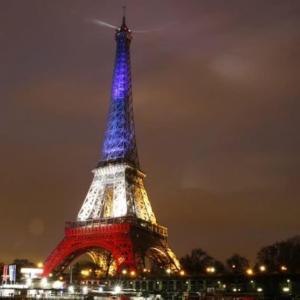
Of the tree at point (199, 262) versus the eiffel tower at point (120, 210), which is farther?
the tree at point (199, 262)

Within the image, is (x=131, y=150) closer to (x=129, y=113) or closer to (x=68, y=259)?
(x=129, y=113)

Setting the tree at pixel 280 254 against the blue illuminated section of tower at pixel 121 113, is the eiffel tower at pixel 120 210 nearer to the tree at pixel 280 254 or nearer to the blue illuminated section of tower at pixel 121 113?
the blue illuminated section of tower at pixel 121 113

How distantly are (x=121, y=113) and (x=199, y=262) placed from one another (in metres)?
36.8

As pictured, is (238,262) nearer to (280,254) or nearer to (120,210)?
(280,254)

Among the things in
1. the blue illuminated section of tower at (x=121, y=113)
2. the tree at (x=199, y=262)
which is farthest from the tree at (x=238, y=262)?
the blue illuminated section of tower at (x=121, y=113)

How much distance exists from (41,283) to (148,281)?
1447 centimetres

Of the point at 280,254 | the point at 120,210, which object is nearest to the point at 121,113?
the point at 120,210

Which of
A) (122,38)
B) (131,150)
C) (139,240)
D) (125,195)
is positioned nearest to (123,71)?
(122,38)

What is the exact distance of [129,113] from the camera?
99.9 meters

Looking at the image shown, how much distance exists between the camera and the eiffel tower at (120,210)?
3228 inches

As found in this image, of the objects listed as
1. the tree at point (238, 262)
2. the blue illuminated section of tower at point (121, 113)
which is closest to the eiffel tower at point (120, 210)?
the blue illuminated section of tower at point (121, 113)

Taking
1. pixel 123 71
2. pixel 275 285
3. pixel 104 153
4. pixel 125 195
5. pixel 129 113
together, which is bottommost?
pixel 275 285

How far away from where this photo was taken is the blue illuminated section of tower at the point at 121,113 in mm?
96688

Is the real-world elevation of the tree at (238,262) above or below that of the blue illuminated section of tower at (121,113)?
below
